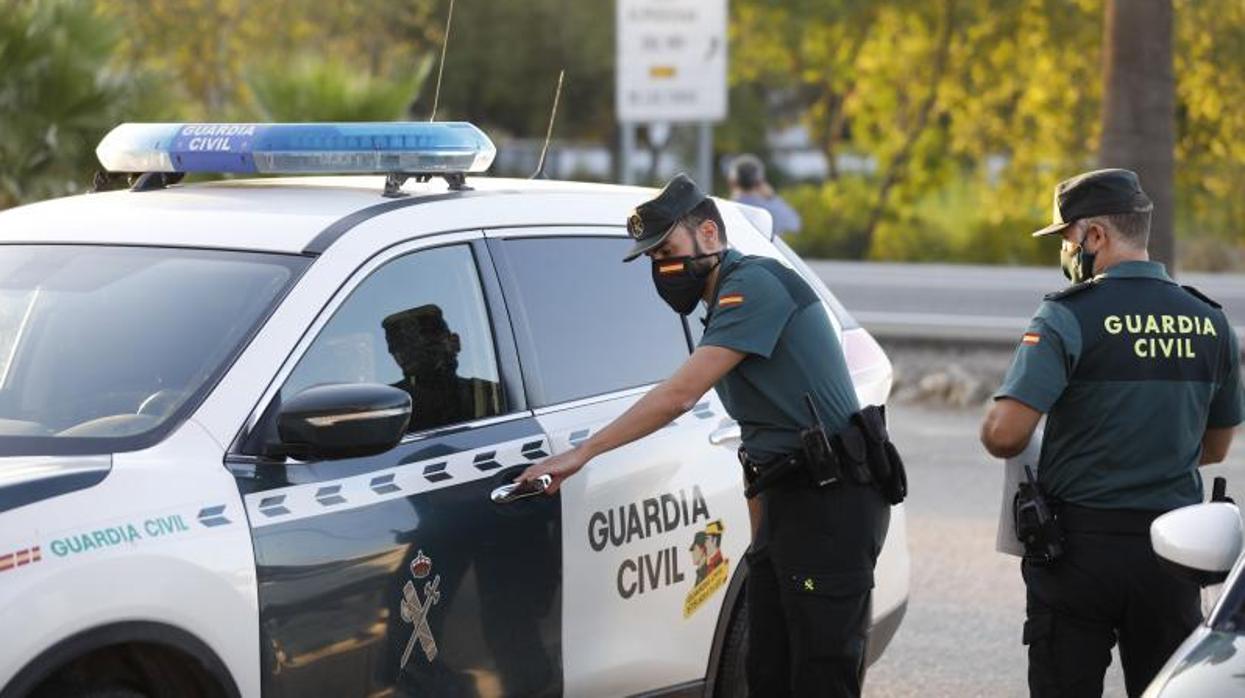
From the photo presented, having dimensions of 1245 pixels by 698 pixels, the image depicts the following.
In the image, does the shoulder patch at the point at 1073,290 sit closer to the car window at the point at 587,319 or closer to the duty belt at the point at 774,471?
the duty belt at the point at 774,471

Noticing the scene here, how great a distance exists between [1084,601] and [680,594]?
3.52ft

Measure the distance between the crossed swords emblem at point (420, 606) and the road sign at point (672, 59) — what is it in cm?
1480

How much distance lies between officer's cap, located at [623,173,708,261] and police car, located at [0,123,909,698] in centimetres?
38

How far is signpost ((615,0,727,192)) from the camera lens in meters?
19.2

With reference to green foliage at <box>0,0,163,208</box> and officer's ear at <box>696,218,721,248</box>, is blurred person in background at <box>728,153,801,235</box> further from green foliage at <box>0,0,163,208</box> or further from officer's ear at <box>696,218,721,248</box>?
officer's ear at <box>696,218,721,248</box>

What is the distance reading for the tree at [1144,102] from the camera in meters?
14.5

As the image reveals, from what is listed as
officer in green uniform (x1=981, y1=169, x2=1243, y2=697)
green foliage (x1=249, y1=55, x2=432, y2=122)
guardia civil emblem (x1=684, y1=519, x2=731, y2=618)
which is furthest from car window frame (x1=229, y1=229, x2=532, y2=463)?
green foliage (x1=249, y1=55, x2=432, y2=122)

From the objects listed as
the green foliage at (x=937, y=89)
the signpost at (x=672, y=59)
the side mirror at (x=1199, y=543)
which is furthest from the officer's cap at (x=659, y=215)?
the green foliage at (x=937, y=89)

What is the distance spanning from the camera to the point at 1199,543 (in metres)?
4.07

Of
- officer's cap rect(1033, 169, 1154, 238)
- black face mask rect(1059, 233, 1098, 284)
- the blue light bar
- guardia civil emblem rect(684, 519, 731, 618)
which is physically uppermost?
the blue light bar

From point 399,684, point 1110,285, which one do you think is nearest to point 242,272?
point 399,684

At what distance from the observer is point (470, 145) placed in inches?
200

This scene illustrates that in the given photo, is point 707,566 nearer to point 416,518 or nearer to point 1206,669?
point 416,518

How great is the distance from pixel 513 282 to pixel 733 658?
1261 millimetres
